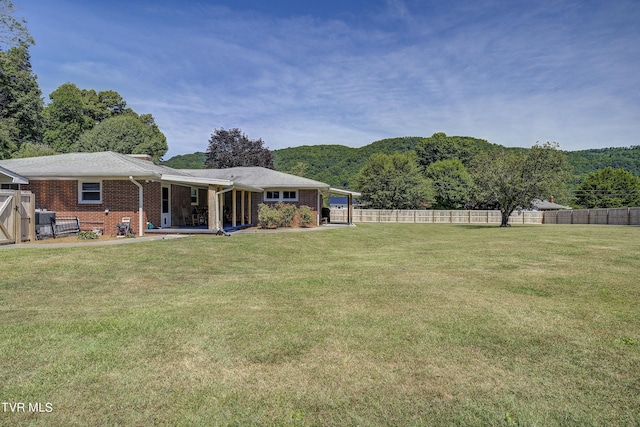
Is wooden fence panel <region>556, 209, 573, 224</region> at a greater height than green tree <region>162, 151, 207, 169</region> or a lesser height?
lesser

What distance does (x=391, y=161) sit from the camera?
5109 cm

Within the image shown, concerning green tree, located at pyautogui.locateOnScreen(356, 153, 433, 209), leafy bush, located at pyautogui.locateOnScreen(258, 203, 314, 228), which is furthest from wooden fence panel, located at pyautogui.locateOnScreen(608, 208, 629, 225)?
leafy bush, located at pyautogui.locateOnScreen(258, 203, 314, 228)

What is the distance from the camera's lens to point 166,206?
17484 millimetres

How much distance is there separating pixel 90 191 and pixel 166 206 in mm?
3134

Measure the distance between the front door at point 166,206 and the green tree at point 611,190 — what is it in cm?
6774

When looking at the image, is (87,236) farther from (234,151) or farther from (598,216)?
Result: (598,216)

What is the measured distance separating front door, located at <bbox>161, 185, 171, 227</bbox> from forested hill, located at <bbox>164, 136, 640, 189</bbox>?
Answer: 46299 mm

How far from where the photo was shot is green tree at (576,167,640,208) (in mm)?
59438

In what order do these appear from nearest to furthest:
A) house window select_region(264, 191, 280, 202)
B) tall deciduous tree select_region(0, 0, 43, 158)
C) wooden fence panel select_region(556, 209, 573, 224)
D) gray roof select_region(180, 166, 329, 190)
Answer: gray roof select_region(180, 166, 329, 190), house window select_region(264, 191, 280, 202), tall deciduous tree select_region(0, 0, 43, 158), wooden fence panel select_region(556, 209, 573, 224)

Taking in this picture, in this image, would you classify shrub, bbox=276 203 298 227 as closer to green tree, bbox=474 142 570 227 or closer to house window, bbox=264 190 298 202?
house window, bbox=264 190 298 202

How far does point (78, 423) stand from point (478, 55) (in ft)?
78.8

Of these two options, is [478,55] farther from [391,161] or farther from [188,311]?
[391,161]

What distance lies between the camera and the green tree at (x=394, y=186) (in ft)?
154

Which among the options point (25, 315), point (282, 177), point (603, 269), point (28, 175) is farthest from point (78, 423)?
point (282, 177)
